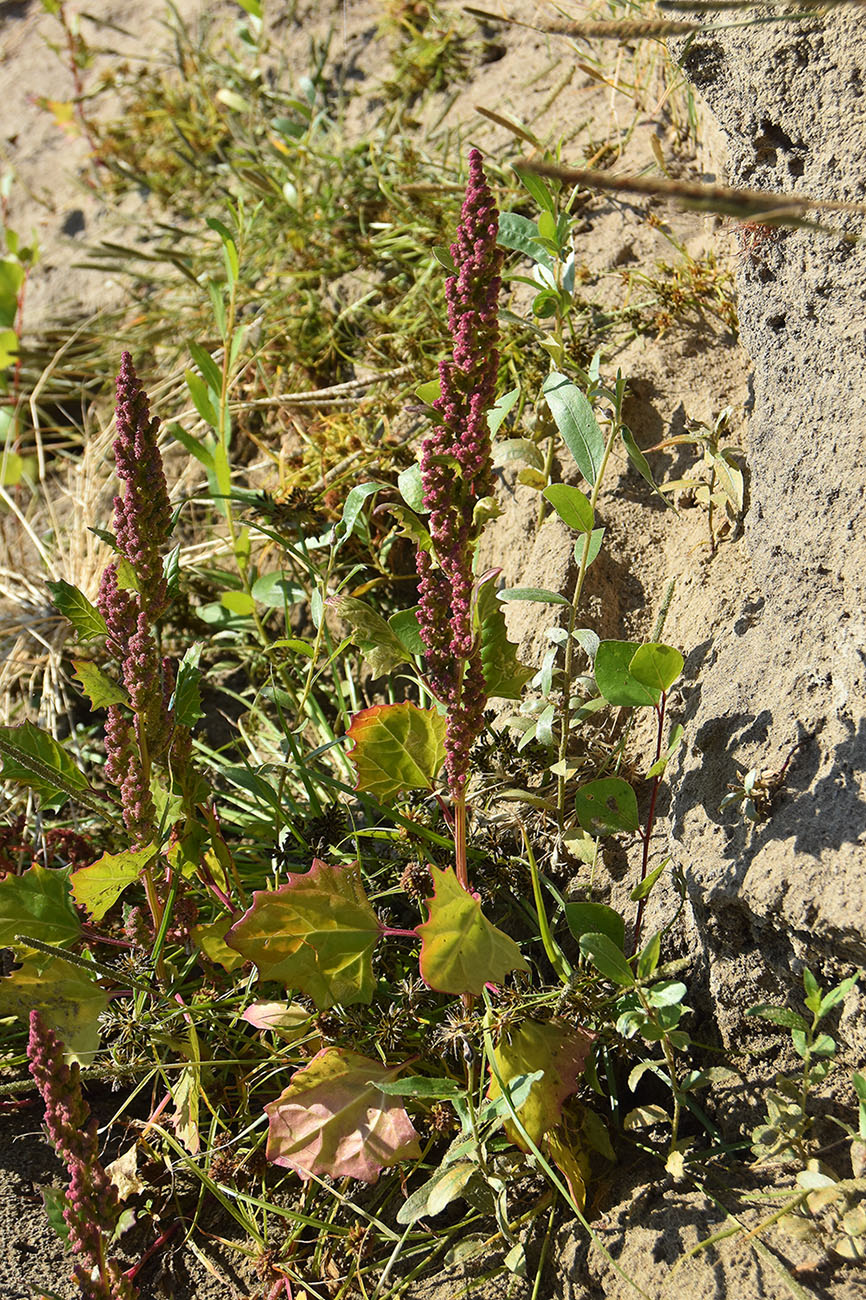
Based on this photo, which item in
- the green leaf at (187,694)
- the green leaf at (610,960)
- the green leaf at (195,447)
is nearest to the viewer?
the green leaf at (610,960)

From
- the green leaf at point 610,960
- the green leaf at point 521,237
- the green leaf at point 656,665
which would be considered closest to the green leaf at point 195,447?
the green leaf at point 521,237

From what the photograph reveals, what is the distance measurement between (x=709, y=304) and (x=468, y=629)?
1195 mm

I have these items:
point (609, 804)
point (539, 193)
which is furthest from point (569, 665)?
point (539, 193)

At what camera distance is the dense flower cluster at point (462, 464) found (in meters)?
1.45

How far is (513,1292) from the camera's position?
5.06ft

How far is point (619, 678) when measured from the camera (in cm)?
172

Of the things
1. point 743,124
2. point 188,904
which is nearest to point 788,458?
point 743,124

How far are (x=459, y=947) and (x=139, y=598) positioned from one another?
783 millimetres

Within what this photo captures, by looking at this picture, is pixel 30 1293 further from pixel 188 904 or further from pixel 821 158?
pixel 821 158

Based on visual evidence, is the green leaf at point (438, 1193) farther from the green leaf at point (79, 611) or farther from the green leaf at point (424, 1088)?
the green leaf at point (79, 611)

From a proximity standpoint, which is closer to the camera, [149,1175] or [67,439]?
[149,1175]

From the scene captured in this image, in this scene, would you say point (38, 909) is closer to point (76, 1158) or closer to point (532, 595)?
point (76, 1158)

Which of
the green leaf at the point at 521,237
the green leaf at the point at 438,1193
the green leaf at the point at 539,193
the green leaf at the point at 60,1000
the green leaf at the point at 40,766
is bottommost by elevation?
the green leaf at the point at 438,1193

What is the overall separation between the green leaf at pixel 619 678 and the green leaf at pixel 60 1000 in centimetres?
98
